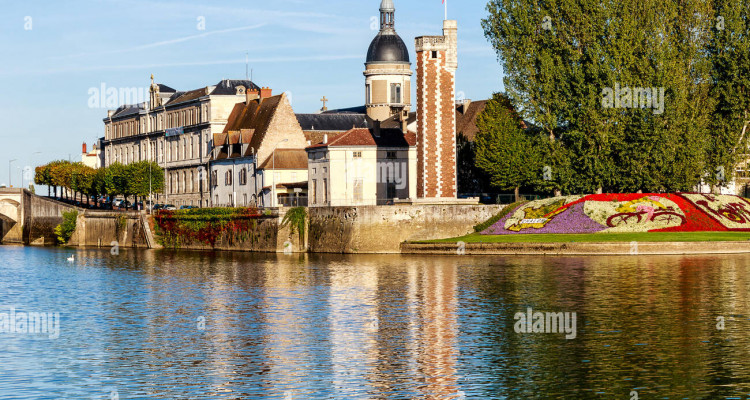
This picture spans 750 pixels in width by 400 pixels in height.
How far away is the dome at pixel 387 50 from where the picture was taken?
172125mm

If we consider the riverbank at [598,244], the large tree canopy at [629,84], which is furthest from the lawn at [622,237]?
the large tree canopy at [629,84]

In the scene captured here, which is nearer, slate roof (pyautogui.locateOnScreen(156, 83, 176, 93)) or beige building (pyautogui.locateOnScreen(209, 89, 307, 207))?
beige building (pyautogui.locateOnScreen(209, 89, 307, 207))

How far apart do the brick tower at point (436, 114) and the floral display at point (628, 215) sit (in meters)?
7.84

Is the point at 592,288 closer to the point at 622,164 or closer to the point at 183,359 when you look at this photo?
the point at 183,359

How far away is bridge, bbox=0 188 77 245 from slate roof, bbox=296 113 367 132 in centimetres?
3528

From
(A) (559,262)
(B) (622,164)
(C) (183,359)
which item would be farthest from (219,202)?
(C) (183,359)

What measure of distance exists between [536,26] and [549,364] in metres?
68.6

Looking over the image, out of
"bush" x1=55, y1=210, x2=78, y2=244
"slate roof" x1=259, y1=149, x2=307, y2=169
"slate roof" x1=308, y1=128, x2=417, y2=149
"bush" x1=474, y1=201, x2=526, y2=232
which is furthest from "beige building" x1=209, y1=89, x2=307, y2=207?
"bush" x1=474, y1=201, x2=526, y2=232

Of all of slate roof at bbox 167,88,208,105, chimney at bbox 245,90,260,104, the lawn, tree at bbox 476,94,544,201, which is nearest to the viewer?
the lawn

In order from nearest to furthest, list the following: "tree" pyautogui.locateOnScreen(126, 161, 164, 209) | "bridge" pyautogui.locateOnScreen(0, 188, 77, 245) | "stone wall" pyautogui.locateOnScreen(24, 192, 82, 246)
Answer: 1. "stone wall" pyautogui.locateOnScreen(24, 192, 82, 246)
2. "bridge" pyautogui.locateOnScreen(0, 188, 77, 245)
3. "tree" pyautogui.locateOnScreen(126, 161, 164, 209)

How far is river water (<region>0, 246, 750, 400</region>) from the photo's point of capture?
33281 millimetres

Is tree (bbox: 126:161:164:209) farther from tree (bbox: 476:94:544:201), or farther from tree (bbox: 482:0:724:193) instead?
tree (bbox: 482:0:724:193)

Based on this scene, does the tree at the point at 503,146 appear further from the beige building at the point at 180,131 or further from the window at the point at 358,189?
the beige building at the point at 180,131

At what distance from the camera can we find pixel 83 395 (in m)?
32.6
